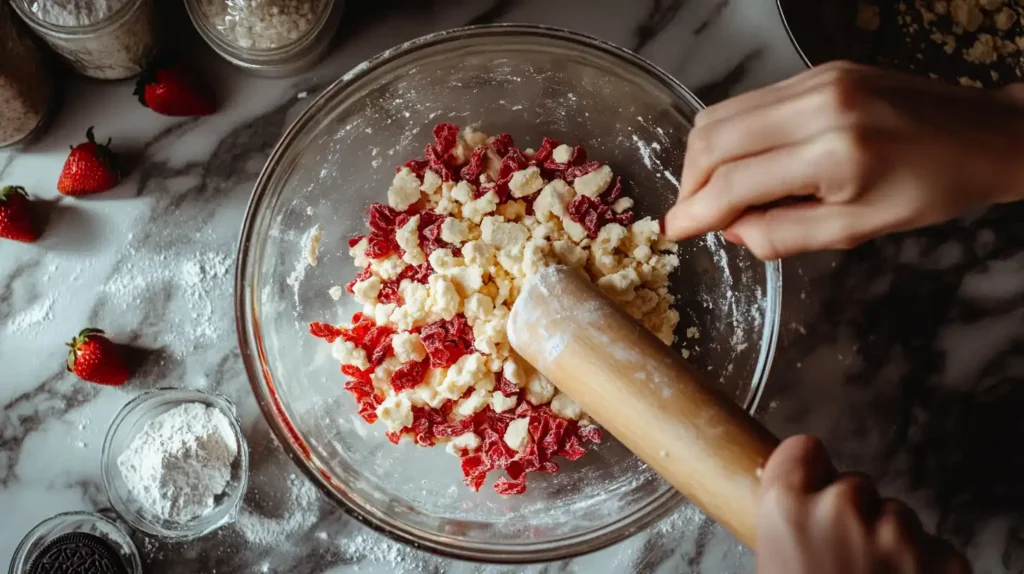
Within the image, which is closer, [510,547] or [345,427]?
[510,547]

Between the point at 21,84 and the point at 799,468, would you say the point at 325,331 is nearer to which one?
the point at 21,84

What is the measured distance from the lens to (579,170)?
1.49 m

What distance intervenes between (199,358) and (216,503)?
0.29 metres

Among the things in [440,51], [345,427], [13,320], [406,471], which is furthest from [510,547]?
[13,320]

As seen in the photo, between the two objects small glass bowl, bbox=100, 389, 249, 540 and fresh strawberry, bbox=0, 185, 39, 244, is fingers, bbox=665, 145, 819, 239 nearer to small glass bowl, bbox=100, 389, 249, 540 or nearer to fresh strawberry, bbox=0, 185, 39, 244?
small glass bowl, bbox=100, 389, 249, 540

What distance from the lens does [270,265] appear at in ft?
4.97

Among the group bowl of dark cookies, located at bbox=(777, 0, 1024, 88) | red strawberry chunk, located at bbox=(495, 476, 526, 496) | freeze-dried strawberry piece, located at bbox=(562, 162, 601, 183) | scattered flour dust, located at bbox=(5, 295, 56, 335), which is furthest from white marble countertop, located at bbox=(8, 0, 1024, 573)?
freeze-dried strawberry piece, located at bbox=(562, 162, 601, 183)

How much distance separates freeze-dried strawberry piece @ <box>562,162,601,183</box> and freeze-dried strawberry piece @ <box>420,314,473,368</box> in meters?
0.32

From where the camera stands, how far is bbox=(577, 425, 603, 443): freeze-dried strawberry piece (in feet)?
4.77

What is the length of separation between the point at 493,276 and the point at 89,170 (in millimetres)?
844

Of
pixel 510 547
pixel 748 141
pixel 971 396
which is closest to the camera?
pixel 748 141

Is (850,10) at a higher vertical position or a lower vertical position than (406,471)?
higher

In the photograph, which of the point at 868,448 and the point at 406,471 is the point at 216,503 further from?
the point at 868,448

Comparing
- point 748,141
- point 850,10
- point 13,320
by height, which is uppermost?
point 748,141
